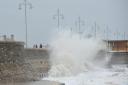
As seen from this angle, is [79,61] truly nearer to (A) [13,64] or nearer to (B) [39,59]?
(B) [39,59]

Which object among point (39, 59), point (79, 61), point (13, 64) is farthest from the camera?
point (79, 61)

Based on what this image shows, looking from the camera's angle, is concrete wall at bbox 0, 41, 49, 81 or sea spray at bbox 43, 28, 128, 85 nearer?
concrete wall at bbox 0, 41, 49, 81

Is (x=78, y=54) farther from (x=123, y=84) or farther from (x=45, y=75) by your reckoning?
(x=123, y=84)

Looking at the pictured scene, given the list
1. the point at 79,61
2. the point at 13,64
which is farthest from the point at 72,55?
the point at 13,64

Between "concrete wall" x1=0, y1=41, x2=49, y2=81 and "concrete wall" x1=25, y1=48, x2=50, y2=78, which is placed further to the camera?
"concrete wall" x1=25, y1=48, x2=50, y2=78

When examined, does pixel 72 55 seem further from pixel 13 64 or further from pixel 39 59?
pixel 13 64

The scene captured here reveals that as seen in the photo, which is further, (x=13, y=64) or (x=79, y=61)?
(x=79, y=61)

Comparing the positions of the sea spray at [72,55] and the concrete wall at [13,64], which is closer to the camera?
the concrete wall at [13,64]

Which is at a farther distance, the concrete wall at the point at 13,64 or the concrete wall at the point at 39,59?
the concrete wall at the point at 39,59

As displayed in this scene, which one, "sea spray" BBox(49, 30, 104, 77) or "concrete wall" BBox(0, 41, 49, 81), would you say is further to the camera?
"sea spray" BBox(49, 30, 104, 77)

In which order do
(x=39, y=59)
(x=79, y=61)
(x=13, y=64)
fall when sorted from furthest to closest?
(x=79, y=61)
(x=39, y=59)
(x=13, y=64)

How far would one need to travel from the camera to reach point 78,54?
43.9 metres

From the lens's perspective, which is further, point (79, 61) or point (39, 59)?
point (79, 61)

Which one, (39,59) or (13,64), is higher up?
(13,64)
